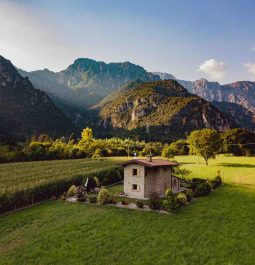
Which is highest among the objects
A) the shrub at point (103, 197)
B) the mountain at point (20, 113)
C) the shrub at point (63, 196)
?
the mountain at point (20, 113)

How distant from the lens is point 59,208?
33375mm

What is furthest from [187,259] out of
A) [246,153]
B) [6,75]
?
[6,75]

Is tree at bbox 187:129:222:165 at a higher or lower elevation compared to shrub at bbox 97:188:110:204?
higher

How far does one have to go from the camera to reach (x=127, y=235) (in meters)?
24.8

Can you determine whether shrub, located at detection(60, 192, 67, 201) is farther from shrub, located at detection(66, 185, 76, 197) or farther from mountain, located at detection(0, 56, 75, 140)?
mountain, located at detection(0, 56, 75, 140)

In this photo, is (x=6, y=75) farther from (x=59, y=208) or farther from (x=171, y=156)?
(x=59, y=208)

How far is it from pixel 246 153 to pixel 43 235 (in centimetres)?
8238

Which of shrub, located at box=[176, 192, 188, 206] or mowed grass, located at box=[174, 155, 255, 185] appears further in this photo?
mowed grass, located at box=[174, 155, 255, 185]

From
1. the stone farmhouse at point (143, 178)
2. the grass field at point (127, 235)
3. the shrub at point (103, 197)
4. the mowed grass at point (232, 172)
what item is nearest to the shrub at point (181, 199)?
the grass field at point (127, 235)

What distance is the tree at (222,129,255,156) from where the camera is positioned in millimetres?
95125

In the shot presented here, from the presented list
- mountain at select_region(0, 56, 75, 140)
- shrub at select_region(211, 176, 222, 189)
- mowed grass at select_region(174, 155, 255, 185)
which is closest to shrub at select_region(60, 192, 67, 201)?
shrub at select_region(211, 176, 222, 189)

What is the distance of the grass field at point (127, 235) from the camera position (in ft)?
68.9

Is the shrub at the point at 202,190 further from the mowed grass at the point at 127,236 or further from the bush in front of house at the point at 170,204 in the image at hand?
the bush in front of house at the point at 170,204

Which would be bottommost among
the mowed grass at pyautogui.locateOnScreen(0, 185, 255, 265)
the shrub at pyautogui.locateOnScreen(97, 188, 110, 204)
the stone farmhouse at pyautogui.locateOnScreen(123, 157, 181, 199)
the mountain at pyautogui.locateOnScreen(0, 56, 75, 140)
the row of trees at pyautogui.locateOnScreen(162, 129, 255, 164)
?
the mowed grass at pyautogui.locateOnScreen(0, 185, 255, 265)
